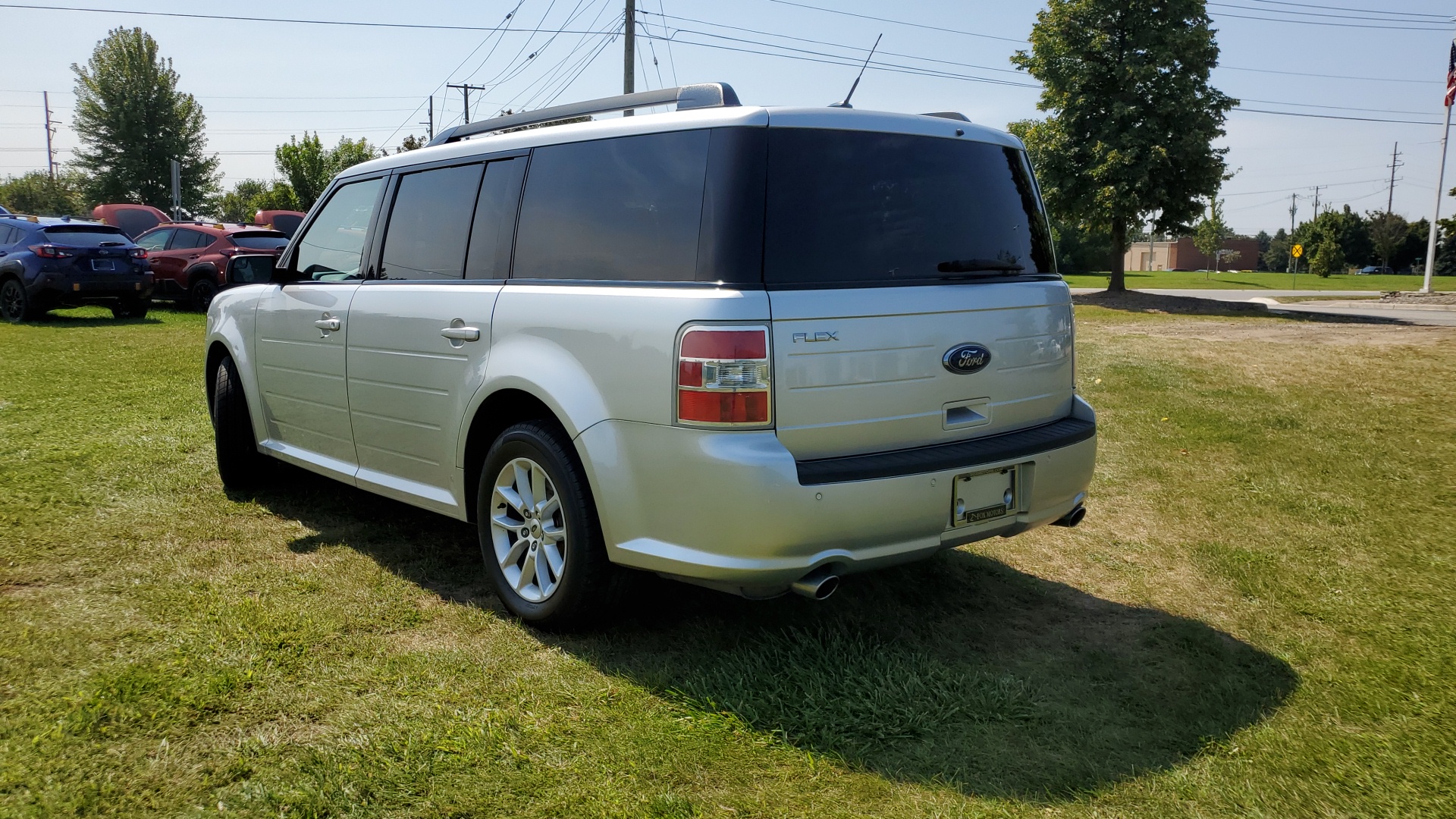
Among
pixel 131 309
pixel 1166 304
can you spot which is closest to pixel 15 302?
pixel 131 309

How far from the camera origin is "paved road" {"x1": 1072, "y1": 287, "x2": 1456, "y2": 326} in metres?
21.5

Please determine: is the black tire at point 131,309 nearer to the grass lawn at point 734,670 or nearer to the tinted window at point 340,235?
the grass lawn at point 734,670

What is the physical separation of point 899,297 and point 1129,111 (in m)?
28.2

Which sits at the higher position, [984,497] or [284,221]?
[284,221]

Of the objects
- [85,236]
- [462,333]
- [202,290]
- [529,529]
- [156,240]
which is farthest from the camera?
[156,240]

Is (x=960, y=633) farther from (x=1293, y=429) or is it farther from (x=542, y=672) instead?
(x=1293, y=429)

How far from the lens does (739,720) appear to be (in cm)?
→ 315

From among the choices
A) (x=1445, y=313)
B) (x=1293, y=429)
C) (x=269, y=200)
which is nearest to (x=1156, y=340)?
(x=1293, y=429)

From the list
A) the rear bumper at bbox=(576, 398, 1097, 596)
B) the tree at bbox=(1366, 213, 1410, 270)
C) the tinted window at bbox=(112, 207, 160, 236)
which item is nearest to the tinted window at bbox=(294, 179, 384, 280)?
the rear bumper at bbox=(576, 398, 1097, 596)

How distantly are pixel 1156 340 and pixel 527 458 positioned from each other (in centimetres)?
1389

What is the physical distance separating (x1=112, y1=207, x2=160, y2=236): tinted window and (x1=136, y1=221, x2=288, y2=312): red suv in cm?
1111

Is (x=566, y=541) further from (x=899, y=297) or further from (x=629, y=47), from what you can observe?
(x=629, y=47)

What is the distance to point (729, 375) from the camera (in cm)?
312

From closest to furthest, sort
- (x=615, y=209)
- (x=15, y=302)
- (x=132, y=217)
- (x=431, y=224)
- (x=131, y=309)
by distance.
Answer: (x=615, y=209)
(x=431, y=224)
(x=15, y=302)
(x=131, y=309)
(x=132, y=217)
